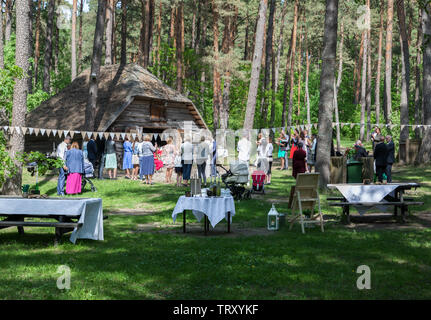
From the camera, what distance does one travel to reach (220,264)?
7.26 meters

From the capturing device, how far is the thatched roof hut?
2728 cm

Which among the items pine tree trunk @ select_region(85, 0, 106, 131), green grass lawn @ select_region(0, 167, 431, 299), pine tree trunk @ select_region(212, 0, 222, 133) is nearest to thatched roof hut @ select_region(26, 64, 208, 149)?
pine tree trunk @ select_region(85, 0, 106, 131)

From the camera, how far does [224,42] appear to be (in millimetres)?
35250

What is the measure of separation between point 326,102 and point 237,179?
3782 millimetres

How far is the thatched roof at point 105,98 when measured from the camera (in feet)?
88.9

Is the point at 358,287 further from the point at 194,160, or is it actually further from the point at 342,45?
the point at 342,45

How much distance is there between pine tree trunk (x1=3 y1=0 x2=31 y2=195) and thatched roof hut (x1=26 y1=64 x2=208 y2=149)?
10.7 m

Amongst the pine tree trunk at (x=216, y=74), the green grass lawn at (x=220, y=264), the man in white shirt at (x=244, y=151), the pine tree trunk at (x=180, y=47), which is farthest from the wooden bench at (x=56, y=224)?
the pine tree trunk at (x=180, y=47)

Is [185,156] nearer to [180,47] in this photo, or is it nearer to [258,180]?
[258,180]

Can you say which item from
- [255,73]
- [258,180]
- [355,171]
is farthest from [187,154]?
Result: [355,171]

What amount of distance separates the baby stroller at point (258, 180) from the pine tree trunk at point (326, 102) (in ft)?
5.69

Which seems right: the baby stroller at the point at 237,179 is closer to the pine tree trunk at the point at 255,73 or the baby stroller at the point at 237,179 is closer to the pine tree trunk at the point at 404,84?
the pine tree trunk at the point at 255,73

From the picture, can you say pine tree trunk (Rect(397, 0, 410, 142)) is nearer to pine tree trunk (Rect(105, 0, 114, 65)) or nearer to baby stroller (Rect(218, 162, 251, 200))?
baby stroller (Rect(218, 162, 251, 200))

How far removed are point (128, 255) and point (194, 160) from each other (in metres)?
11.1
